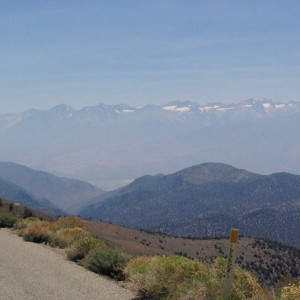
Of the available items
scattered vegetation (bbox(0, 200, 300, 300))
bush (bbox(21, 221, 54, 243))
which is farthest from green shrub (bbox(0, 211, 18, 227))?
scattered vegetation (bbox(0, 200, 300, 300))

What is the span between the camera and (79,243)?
17141 mm

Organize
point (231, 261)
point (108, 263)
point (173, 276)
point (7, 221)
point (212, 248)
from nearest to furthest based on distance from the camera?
1. point (231, 261)
2. point (173, 276)
3. point (108, 263)
4. point (7, 221)
5. point (212, 248)

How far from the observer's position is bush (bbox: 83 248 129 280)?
14.4m

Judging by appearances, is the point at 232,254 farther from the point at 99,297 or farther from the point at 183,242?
the point at 183,242

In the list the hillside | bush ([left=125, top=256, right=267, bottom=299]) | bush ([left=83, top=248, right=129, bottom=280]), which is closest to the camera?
bush ([left=125, top=256, right=267, bottom=299])

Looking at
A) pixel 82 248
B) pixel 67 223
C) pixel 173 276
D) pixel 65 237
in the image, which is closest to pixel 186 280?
pixel 173 276

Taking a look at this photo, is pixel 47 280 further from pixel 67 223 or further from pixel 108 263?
pixel 67 223

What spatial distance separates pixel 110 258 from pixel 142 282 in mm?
2673

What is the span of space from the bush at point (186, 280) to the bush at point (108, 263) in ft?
2.45

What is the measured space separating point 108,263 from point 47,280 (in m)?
2.12

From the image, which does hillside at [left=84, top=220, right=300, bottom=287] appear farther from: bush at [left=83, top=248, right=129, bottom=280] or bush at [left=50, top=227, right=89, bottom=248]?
bush at [left=83, top=248, right=129, bottom=280]

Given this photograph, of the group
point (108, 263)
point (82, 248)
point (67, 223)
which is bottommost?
point (67, 223)

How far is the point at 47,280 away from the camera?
42.3 feet

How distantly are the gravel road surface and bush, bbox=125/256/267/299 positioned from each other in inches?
22.0
